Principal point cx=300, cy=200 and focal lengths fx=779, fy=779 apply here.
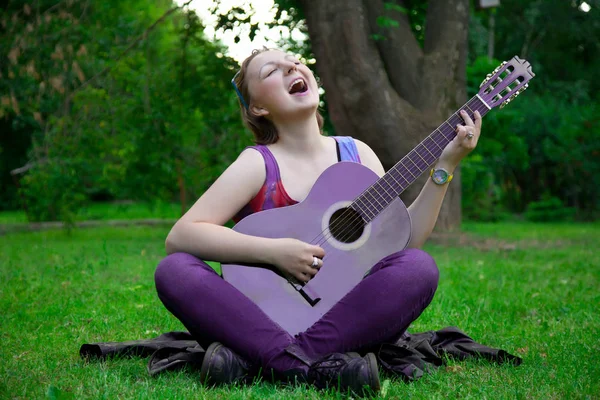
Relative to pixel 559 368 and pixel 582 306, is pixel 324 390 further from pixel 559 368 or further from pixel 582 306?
pixel 582 306

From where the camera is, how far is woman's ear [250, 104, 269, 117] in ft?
10.9

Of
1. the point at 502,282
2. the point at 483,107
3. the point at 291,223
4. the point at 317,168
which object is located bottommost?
the point at 502,282

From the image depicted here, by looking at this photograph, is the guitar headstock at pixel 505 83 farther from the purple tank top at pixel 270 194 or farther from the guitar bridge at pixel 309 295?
the guitar bridge at pixel 309 295

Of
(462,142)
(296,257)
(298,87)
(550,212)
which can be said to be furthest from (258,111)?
(550,212)

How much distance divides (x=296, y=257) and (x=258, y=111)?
0.76 metres

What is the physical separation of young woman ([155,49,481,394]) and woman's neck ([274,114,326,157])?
0.06 metres

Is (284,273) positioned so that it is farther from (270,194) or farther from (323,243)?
(270,194)

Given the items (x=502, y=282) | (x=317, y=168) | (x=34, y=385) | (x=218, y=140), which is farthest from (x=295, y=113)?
(x=218, y=140)

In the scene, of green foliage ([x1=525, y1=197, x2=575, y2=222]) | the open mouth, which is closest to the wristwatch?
the open mouth

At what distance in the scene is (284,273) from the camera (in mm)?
2949

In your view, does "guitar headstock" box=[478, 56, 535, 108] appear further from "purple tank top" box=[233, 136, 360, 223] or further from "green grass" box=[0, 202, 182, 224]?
"green grass" box=[0, 202, 182, 224]

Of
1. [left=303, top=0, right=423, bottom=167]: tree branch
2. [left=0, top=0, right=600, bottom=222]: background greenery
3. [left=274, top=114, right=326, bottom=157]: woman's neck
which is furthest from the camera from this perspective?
[left=0, top=0, right=600, bottom=222]: background greenery

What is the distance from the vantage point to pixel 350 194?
123 inches

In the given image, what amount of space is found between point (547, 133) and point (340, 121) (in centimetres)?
1166
